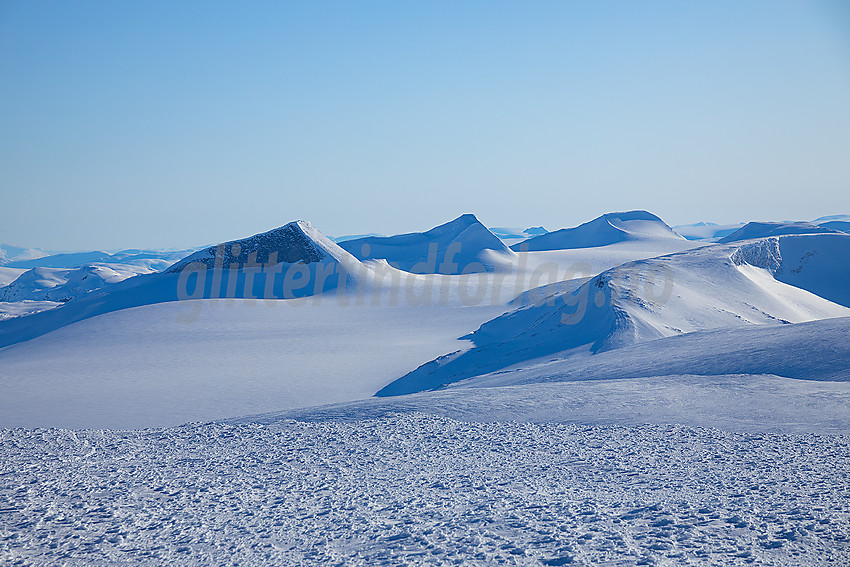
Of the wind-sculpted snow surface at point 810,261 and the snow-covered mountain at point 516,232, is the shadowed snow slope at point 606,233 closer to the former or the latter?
the wind-sculpted snow surface at point 810,261

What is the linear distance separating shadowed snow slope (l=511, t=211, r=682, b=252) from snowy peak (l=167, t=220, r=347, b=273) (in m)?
37.7

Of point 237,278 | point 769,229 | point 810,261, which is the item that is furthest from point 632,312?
point 769,229

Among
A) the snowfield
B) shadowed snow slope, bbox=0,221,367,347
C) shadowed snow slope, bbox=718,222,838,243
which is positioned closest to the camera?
the snowfield

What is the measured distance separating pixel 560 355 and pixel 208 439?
10135mm

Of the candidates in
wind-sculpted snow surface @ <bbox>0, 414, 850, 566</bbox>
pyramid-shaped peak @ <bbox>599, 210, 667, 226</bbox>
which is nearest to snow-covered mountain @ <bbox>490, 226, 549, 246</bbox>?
pyramid-shaped peak @ <bbox>599, 210, 667, 226</bbox>

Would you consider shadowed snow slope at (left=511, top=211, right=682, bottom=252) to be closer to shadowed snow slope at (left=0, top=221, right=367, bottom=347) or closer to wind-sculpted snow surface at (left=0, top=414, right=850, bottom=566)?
shadowed snow slope at (left=0, top=221, right=367, bottom=347)

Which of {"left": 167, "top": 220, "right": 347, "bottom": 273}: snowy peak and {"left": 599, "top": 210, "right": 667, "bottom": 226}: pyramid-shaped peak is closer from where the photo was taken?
{"left": 167, "top": 220, "right": 347, "bottom": 273}: snowy peak

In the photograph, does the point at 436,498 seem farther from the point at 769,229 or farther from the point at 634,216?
the point at 634,216

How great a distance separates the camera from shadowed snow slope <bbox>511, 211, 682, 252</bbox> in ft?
236

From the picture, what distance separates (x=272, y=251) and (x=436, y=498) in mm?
30846

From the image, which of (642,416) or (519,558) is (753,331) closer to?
(642,416)

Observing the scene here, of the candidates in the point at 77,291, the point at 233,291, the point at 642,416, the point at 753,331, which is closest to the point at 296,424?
the point at 642,416

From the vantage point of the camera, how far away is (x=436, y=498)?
226 inches

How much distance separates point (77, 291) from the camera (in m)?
61.2
